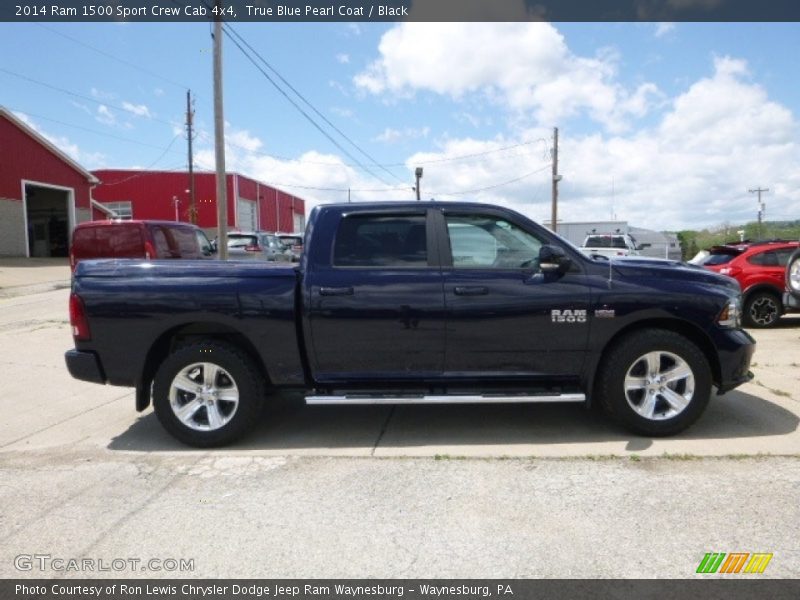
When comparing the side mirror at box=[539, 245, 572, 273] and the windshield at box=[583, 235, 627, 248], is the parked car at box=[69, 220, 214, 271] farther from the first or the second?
the windshield at box=[583, 235, 627, 248]

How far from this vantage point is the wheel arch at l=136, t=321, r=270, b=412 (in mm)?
4539

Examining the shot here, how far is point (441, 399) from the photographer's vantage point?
4379 mm

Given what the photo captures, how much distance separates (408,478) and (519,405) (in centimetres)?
196

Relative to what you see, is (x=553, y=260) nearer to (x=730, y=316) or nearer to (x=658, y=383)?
(x=658, y=383)

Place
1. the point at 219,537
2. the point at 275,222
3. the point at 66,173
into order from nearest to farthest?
1. the point at 219,537
2. the point at 66,173
3. the point at 275,222

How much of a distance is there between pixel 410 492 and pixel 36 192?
39.2 metres

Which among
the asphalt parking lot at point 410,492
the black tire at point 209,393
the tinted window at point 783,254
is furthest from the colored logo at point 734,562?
the tinted window at point 783,254

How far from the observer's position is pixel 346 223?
4.64m

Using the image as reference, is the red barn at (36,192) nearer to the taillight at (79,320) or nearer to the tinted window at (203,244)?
the tinted window at (203,244)

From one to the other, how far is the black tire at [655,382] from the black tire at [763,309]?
6684 millimetres

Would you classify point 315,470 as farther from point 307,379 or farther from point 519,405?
point 519,405

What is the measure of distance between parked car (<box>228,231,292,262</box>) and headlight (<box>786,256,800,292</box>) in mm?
15102
